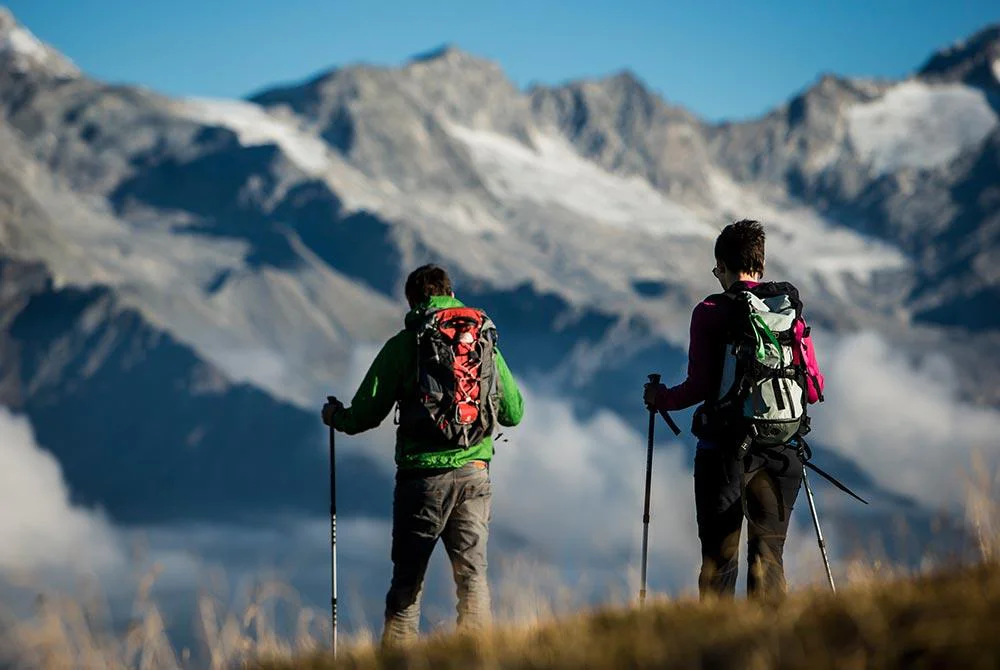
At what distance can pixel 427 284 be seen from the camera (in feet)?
31.2

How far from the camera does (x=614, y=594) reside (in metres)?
7.83

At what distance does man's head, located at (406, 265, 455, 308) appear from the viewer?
9469 millimetres

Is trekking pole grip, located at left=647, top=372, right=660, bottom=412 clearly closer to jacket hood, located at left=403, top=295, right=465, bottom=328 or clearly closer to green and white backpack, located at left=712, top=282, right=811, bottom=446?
green and white backpack, located at left=712, top=282, right=811, bottom=446

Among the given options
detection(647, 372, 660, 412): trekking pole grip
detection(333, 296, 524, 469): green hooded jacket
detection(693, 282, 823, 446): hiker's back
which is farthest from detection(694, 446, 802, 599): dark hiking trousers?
detection(333, 296, 524, 469): green hooded jacket

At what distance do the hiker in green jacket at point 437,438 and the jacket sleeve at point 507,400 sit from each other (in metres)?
0.24

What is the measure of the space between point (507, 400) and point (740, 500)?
1900 mm

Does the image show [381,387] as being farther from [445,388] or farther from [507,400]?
[507,400]

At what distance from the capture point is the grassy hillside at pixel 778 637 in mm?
4988

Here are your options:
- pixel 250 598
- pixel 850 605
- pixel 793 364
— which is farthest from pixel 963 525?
pixel 250 598

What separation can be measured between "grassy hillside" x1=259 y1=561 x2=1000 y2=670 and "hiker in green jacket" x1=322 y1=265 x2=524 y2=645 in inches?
80.8

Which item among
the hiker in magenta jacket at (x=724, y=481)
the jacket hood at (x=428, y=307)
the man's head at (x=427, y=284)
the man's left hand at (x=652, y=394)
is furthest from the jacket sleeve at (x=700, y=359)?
the man's head at (x=427, y=284)

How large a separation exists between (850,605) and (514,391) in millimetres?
4162

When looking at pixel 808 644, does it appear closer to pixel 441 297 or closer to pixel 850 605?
pixel 850 605

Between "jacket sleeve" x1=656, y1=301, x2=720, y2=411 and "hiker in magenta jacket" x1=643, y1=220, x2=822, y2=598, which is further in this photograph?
"jacket sleeve" x1=656, y1=301, x2=720, y2=411
